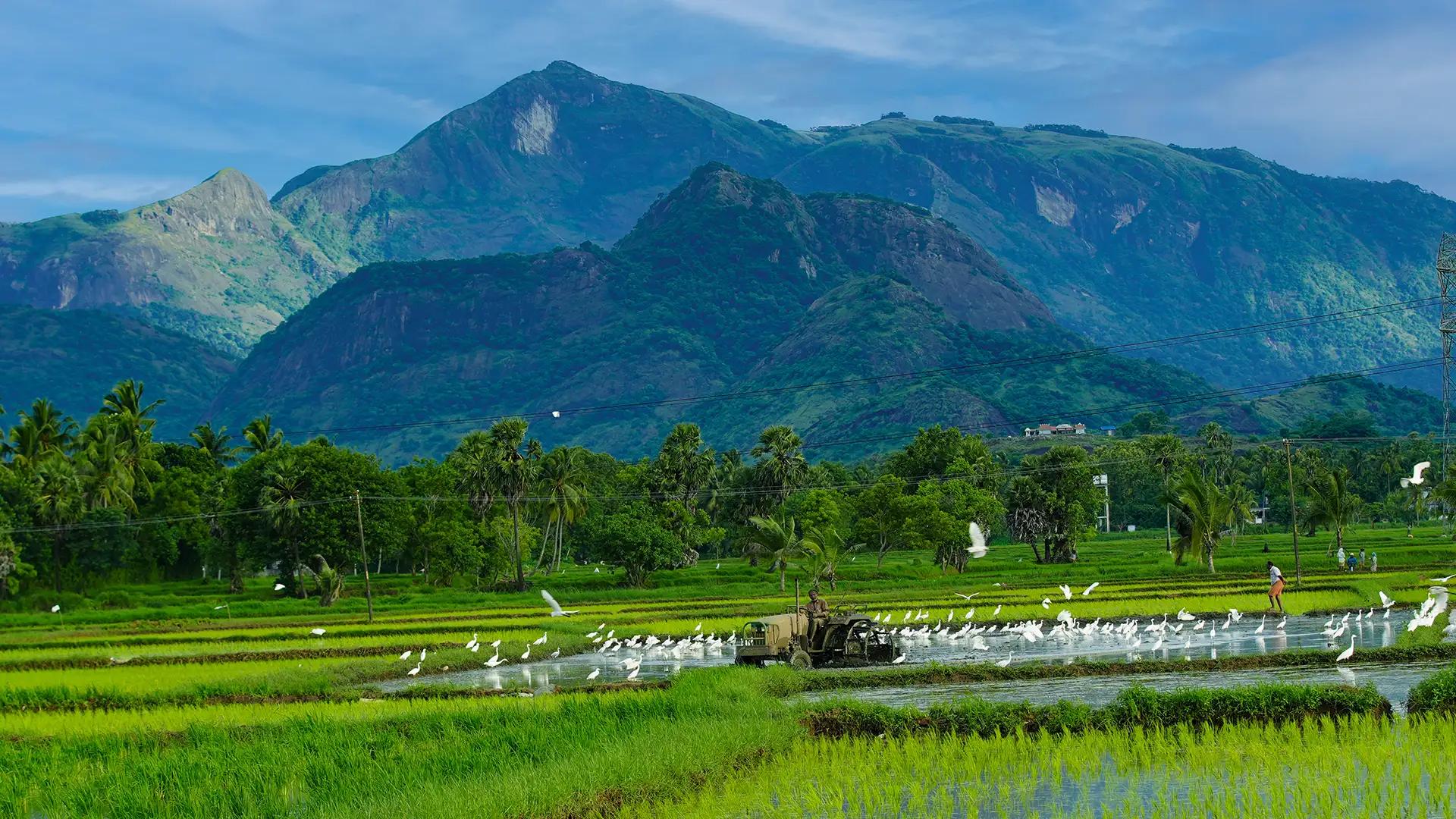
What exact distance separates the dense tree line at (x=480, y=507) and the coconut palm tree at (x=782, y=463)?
17 cm

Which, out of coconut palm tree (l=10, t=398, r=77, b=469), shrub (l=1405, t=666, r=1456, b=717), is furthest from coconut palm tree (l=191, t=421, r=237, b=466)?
shrub (l=1405, t=666, r=1456, b=717)

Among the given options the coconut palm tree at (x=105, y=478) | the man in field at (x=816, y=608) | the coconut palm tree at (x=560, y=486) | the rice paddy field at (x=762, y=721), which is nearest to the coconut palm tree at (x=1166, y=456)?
the coconut palm tree at (x=560, y=486)

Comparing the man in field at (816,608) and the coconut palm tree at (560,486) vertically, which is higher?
the coconut palm tree at (560,486)

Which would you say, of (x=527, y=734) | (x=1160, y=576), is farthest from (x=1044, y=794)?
(x=1160, y=576)

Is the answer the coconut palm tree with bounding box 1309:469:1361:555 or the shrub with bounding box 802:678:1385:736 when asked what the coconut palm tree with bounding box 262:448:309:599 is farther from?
the shrub with bounding box 802:678:1385:736

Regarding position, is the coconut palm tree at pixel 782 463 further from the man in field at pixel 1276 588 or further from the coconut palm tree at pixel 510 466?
the man in field at pixel 1276 588

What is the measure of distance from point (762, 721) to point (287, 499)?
68585 millimetres

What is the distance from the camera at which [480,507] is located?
3996 inches

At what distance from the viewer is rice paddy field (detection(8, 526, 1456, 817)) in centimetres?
1848

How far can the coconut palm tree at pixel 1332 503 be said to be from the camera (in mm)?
85688

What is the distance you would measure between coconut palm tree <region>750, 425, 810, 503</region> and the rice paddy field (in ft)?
188

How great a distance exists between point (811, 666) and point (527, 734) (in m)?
14.9

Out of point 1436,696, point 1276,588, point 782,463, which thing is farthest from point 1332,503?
point 1436,696

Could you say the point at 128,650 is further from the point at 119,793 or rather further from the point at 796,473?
the point at 796,473
